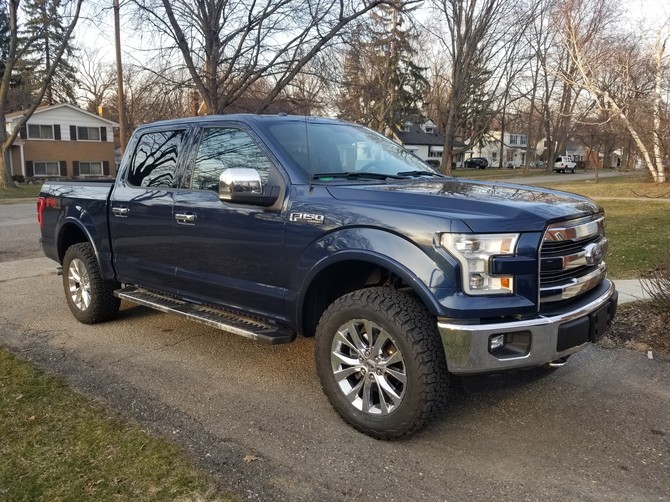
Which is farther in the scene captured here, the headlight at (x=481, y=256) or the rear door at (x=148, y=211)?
the rear door at (x=148, y=211)

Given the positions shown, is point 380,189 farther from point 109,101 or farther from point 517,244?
point 109,101

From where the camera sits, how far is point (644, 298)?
20.1 feet

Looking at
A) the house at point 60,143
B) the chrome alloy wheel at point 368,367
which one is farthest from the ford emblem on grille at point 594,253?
the house at point 60,143

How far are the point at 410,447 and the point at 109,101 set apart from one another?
6359cm

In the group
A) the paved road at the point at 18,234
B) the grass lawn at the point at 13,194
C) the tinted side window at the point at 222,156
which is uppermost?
the tinted side window at the point at 222,156

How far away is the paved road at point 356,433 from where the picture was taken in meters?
2.99

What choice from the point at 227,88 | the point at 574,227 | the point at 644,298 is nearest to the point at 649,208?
the point at 644,298

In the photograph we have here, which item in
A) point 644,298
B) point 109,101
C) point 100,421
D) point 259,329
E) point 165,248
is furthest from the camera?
point 109,101

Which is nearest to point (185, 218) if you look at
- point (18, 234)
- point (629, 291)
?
point (629, 291)

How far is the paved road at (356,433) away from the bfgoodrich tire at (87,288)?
0.34 metres

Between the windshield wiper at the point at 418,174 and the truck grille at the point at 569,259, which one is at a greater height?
the windshield wiper at the point at 418,174

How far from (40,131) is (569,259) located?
42.8 m

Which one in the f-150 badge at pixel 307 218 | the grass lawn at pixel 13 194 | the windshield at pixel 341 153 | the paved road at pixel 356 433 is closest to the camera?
the paved road at pixel 356 433

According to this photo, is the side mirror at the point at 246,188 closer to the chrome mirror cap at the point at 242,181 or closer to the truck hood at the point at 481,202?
the chrome mirror cap at the point at 242,181
